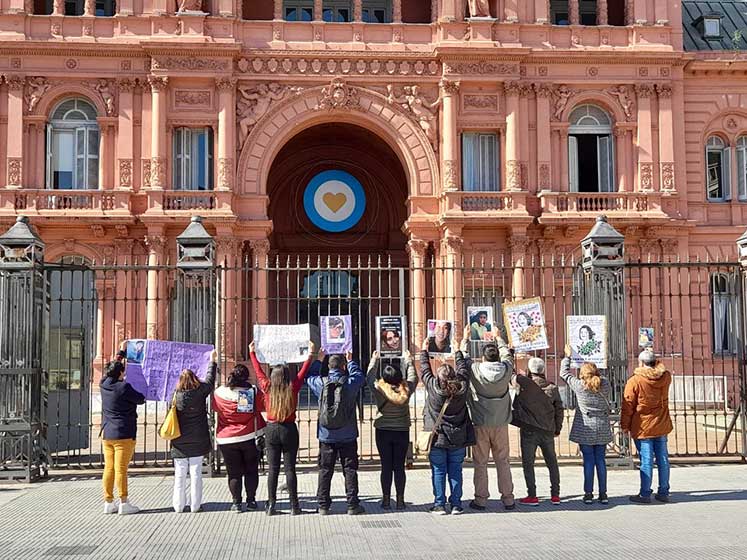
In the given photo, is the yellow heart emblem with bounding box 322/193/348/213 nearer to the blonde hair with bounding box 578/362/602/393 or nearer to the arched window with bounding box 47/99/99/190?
the arched window with bounding box 47/99/99/190

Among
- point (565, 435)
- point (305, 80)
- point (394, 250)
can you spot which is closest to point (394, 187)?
point (394, 250)

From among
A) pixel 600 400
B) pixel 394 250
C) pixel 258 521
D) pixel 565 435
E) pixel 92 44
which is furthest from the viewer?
pixel 394 250

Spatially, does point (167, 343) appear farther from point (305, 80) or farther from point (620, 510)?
point (305, 80)

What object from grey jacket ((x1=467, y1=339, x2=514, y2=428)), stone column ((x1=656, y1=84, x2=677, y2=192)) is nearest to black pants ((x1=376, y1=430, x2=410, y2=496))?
grey jacket ((x1=467, y1=339, x2=514, y2=428))

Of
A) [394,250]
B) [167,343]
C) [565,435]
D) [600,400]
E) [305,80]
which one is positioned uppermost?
[305,80]

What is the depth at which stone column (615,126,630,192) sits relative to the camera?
28141 mm

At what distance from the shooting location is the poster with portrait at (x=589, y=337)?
45.6 ft

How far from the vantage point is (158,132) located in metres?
26.9

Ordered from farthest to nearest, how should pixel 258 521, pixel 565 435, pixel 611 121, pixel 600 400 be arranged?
pixel 611 121 → pixel 565 435 → pixel 600 400 → pixel 258 521

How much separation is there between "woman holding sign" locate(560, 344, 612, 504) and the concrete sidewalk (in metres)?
0.36

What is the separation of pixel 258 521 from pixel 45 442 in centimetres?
525

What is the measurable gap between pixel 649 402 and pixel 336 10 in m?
21.4

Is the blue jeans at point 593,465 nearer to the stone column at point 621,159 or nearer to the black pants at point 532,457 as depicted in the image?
the black pants at point 532,457

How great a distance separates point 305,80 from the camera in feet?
90.4
